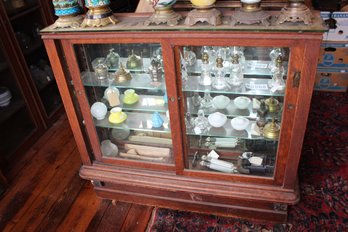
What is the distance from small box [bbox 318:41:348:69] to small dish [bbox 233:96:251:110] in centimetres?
139

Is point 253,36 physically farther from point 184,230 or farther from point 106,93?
point 184,230

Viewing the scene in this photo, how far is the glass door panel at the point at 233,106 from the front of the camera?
1437mm

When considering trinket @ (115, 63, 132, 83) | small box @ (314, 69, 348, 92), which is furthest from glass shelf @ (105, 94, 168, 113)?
small box @ (314, 69, 348, 92)

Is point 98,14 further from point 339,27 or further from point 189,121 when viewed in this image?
point 339,27

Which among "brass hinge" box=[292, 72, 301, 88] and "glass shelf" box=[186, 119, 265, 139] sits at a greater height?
"brass hinge" box=[292, 72, 301, 88]

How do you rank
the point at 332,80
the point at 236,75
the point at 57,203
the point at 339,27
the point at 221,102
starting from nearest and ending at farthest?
the point at 236,75 → the point at 221,102 → the point at 57,203 → the point at 339,27 → the point at 332,80

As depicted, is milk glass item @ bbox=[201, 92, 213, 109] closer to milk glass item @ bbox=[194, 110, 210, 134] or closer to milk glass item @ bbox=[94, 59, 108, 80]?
milk glass item @ bbox=[194, 110, 210, 134]

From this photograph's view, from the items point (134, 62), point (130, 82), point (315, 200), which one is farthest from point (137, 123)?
point (315, 200)

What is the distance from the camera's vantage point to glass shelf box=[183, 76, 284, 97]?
1466 millimetres

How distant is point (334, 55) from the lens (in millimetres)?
2588

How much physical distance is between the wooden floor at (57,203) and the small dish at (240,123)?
28.9 inches

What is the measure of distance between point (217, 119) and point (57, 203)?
1.14 meters

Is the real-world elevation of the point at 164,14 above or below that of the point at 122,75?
above

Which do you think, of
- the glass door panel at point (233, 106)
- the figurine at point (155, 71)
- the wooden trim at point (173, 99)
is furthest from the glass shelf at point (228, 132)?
the figurine at point (155, 71)
